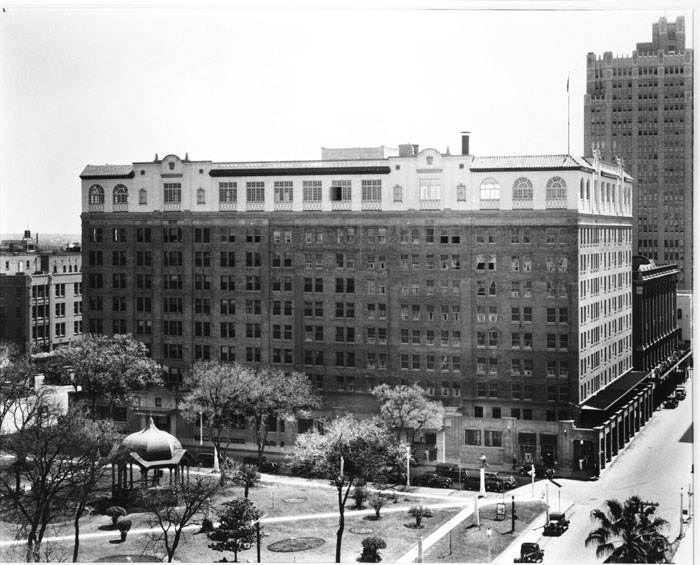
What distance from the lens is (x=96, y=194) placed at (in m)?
114

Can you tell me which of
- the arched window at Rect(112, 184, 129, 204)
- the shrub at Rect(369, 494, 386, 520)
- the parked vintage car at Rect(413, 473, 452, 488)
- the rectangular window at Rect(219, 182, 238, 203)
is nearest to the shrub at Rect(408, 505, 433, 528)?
the shrub at Rect(369, 494, 386, 520)

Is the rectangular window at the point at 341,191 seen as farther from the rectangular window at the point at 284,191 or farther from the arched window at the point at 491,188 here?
the arched window at the point at 491,188

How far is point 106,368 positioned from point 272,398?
17.3 metres

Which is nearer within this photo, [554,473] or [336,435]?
[336,435]

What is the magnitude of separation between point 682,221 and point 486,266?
9655 centimetres

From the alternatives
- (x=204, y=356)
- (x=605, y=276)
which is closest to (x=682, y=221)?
(x=605, y=276)

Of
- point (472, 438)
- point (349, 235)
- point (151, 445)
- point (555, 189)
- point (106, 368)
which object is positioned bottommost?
point (472, 438)

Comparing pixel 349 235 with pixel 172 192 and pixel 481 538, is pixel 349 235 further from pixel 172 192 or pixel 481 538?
pixel 481 538

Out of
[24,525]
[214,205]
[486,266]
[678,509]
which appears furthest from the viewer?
[214,205]

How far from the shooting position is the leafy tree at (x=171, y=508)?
226ft

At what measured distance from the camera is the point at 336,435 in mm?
82625

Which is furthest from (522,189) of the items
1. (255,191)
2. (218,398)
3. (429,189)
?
(218,398)

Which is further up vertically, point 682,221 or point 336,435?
point 682,221

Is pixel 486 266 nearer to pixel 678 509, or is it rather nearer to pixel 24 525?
pixel 678 509
